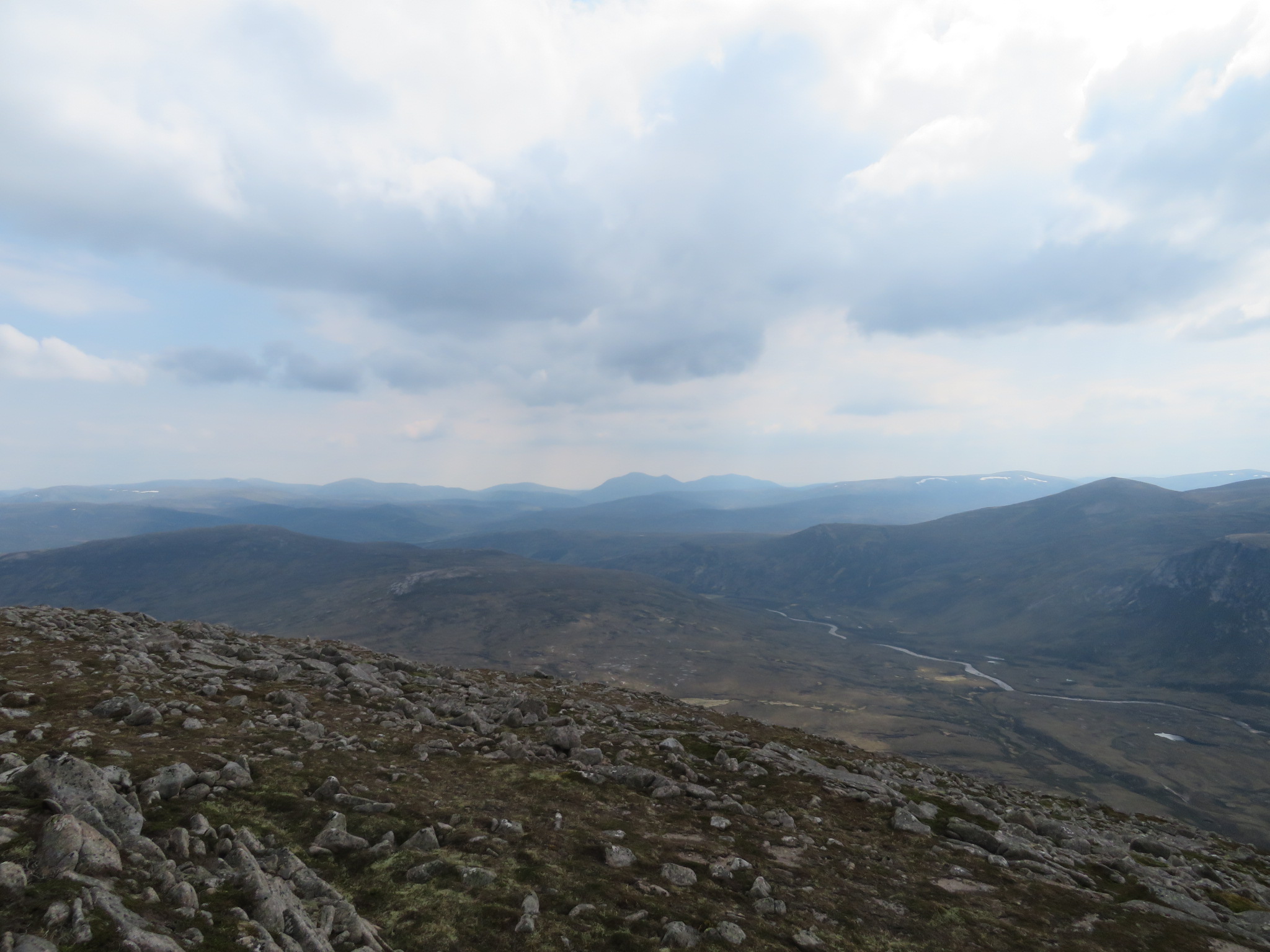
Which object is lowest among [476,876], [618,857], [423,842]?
[618,857]

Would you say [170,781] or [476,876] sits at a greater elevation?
[170,781]

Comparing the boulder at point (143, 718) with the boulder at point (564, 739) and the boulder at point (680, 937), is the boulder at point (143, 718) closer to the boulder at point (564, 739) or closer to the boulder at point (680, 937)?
the boulder at point (564, 739)

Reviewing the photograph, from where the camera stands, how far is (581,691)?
194 feet

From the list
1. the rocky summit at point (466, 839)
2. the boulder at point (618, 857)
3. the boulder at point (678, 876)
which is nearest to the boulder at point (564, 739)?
the rocky summit at point (466, 839)

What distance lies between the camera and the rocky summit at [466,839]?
1229 centimetres

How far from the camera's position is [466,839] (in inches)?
741

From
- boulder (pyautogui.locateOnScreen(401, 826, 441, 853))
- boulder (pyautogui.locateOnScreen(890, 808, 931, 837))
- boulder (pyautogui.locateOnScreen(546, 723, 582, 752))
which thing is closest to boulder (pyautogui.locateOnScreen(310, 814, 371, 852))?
boulder (pyautogui.locateOnScreen(401, 826, 441, 853))

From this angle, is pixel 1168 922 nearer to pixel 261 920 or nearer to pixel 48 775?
pixel 261 920

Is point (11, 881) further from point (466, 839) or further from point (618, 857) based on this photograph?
point (618, 857)

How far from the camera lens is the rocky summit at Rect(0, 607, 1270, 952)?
1229 centimetres

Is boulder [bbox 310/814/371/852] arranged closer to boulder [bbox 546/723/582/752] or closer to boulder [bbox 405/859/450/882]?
boulder [bbox 405/859/450/882]

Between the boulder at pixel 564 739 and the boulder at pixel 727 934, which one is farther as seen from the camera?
the boulder at pixel 564 739

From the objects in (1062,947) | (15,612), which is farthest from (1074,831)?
(15,612)

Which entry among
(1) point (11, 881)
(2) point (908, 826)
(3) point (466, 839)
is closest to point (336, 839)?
(3) point (466, 839)
